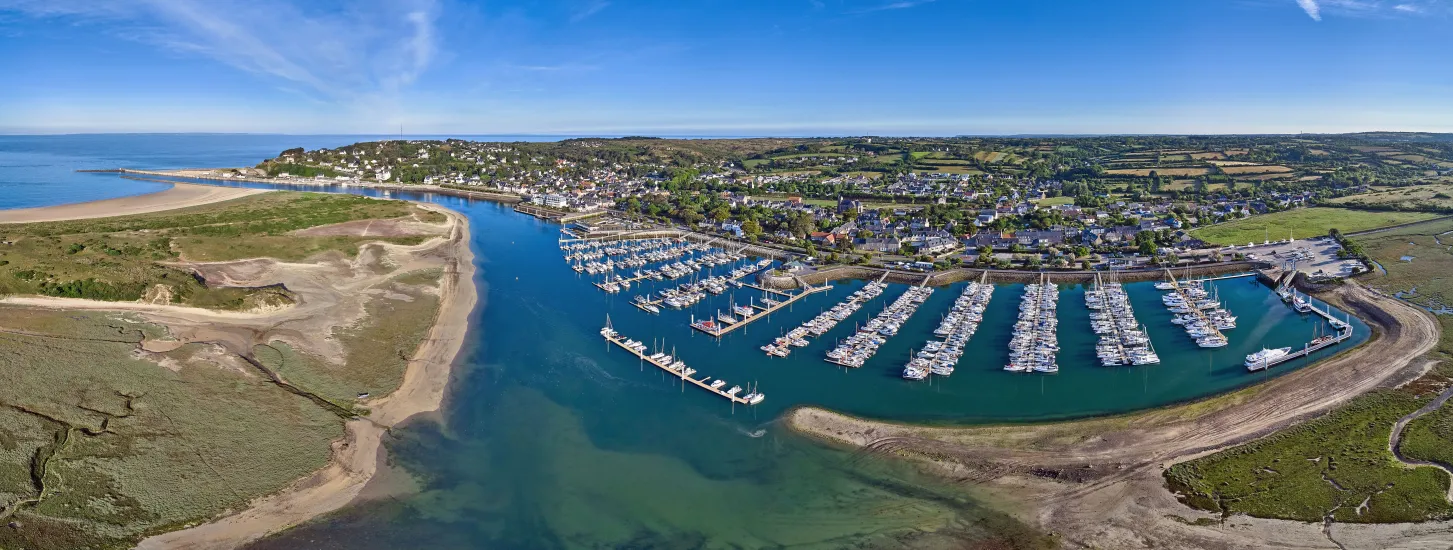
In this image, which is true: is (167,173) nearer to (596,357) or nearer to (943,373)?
(596,357)

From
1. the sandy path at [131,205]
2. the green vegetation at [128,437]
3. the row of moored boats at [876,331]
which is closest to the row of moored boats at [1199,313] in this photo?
the row of moored boats at [876,331]

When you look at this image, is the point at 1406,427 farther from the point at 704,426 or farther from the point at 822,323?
the point at 704,426

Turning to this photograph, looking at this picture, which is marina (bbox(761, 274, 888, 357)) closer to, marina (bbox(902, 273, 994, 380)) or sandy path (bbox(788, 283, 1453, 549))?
marina (bbox(902, 273, 994, 380))

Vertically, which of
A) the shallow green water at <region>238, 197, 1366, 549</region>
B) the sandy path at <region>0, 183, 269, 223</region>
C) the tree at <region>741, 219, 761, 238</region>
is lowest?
the shallow green water at <region>238, 197, 1366, 549</region>

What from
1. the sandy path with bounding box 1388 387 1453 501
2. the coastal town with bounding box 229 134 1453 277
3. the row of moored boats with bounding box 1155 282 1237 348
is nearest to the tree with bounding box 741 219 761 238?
the coastal town with bounding box 229 134 1453 277

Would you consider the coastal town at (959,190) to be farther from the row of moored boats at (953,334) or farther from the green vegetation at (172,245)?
the green vegetation at (172,245)

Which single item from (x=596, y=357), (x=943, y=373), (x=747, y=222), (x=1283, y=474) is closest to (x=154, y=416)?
(x=596, y=357)
